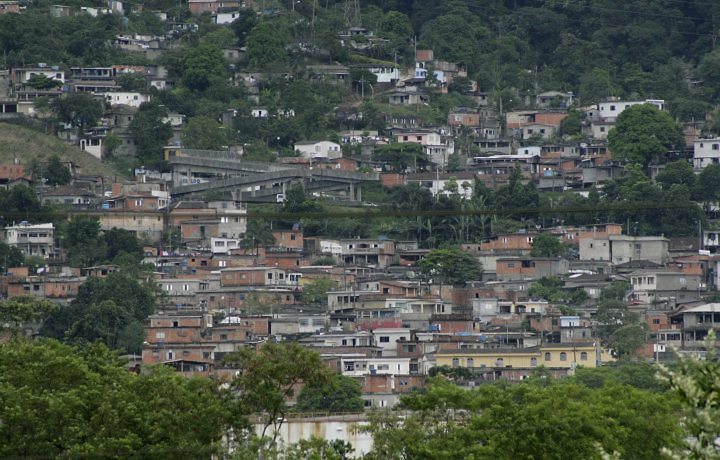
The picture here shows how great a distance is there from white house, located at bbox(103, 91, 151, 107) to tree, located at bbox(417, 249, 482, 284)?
1589 centimetres

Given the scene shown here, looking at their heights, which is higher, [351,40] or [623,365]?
[351,40]

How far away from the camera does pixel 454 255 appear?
55219 mm

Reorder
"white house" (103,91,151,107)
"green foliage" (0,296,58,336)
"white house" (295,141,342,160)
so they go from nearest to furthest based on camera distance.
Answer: "green foliage" (0,296,58,336), "white house" (295,141,342,160), "white house" (103,91,151,107)

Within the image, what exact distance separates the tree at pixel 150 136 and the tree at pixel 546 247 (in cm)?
1277

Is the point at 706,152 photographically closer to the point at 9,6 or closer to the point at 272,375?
the point at 9,6

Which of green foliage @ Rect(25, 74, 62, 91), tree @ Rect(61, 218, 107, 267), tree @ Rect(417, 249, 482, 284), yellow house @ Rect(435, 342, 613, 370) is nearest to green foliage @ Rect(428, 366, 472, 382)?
yellow house @ Rect(435, 342, 613, 370)

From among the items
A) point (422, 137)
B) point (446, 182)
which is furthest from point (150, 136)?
point (446, 182)

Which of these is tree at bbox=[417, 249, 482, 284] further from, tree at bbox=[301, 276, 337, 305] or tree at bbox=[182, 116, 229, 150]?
tree at bbox=[182, 116, 229, 150]

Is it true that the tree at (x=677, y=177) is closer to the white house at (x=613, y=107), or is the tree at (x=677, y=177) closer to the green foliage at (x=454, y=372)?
the white house at (x=613, y=107)

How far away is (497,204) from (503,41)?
17.8 m

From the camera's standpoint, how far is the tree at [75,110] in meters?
64.9

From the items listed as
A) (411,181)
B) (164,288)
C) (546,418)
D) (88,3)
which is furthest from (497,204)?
(546,418)

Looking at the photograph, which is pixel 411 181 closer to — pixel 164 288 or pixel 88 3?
pixel 164 288

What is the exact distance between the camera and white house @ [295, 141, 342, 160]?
2571 inches
